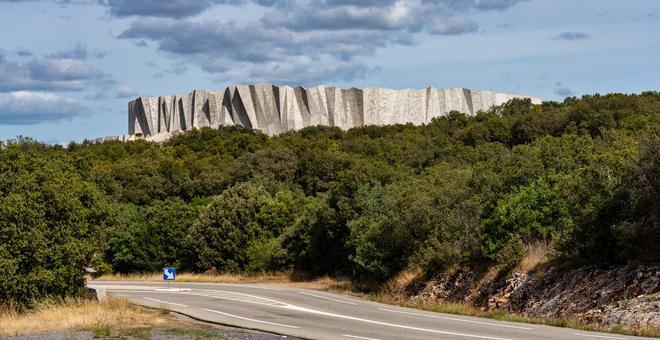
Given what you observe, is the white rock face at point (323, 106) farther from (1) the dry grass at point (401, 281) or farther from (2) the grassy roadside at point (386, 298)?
(1) the dry grass at point (401, 281)

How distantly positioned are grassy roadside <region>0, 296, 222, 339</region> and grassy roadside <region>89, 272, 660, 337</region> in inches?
275

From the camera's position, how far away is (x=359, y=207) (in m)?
41.0

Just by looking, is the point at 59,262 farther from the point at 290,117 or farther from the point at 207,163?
the point at 290,117

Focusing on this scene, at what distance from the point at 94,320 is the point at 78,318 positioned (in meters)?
0.48

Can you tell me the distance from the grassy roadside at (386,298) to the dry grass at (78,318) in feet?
24.3

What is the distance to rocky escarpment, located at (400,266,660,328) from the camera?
1725cm

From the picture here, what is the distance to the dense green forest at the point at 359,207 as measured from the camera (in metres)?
21.8

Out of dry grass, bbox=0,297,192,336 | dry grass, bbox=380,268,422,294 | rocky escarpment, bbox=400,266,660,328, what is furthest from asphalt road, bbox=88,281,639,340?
dry grass, bbox=380,268,422,294

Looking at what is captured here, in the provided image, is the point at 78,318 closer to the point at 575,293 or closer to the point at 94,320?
the point at 94,320

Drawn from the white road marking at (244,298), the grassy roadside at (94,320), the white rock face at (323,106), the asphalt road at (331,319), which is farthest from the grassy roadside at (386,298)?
the white rock face at (323,106)

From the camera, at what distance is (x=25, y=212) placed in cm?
2308

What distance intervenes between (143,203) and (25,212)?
50280mm

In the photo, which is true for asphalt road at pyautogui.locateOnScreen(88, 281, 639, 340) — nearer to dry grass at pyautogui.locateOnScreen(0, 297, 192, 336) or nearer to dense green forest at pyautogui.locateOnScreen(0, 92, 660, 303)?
dry grass at pyautogui.locateOnScreen(0, 297, 192, 336)

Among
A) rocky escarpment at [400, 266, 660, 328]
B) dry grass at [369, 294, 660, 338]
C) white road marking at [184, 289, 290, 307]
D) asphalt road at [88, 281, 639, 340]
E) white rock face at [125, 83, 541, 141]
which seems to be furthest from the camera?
white rock face at [125, 83, 541, 141]
